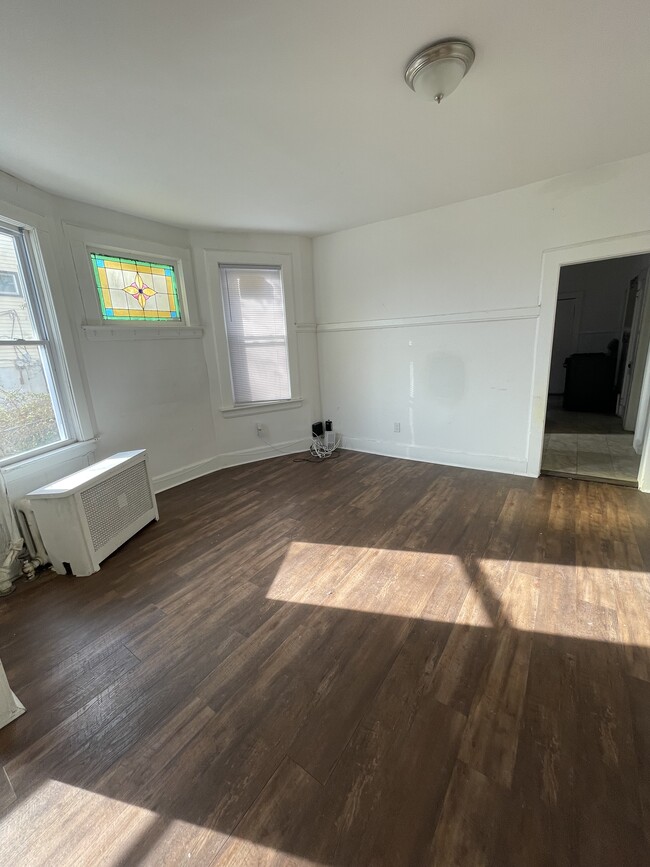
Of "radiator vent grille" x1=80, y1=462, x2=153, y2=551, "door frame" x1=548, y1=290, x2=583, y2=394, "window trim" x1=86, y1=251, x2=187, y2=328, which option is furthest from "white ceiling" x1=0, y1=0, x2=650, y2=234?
"door frame" x1=548, y1=290, x2=583, y2=394

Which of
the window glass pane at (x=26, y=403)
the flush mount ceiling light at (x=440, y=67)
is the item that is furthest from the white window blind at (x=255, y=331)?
the flush mount ceiling light at (x=440, y=67)

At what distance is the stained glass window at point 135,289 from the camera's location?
3222 millimetres

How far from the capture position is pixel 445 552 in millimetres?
2381

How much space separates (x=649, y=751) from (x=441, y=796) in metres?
0.76

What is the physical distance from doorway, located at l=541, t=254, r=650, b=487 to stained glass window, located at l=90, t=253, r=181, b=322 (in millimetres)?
4479

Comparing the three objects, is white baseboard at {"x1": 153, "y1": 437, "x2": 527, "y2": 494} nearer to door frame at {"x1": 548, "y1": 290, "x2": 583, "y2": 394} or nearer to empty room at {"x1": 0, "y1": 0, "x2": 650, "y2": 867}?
empty room at {"x1": 0, "y1": 0, "x2": 650, "y2": 867}

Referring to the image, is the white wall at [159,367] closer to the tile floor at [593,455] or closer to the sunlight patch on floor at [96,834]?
the sunlight patch on floor at [96,834]

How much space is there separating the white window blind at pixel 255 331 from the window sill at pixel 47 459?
1.76 metres

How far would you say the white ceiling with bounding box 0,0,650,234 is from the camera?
4.50ft

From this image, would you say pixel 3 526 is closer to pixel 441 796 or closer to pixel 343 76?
pixel 441 796

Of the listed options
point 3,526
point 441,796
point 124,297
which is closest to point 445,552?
point 441,796

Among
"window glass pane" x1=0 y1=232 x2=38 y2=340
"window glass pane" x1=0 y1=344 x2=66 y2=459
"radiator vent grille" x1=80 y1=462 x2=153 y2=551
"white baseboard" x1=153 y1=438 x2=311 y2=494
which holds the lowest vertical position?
"white baseboard" x1=153 y1=438 x2=311 y2=494

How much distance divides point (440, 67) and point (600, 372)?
654 cm

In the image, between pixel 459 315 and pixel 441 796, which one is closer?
pixel 441 796
